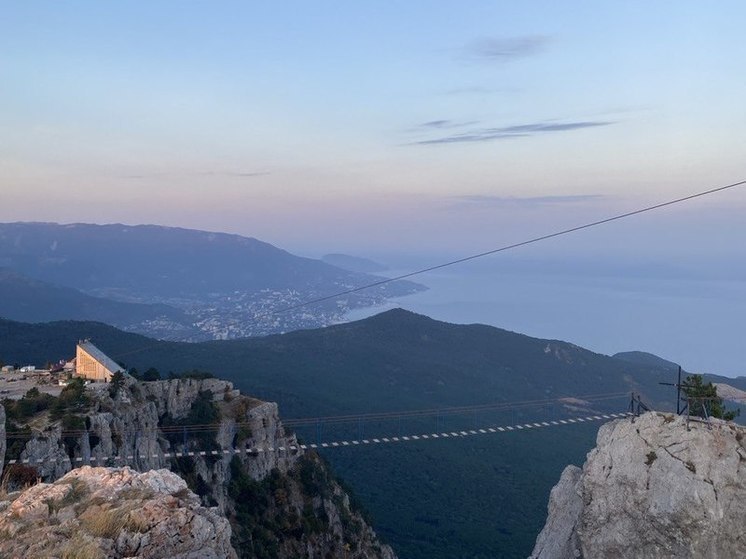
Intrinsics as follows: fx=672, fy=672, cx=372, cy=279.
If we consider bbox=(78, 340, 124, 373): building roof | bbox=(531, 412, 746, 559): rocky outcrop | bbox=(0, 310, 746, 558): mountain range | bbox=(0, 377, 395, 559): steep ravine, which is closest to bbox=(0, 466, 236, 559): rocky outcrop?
bbox=(0, 377, 395, 559): steep ravine

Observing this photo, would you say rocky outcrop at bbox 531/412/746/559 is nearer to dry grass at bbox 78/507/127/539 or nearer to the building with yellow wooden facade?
dry grass at bbox 78/507/127/539

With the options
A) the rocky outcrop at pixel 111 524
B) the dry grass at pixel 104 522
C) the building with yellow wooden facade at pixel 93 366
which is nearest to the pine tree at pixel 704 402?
the rocky outcrop at pixel 111 524

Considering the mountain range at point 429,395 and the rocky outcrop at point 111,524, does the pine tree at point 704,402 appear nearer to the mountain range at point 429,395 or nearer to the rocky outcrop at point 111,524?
the rocky outcrop at point 111,524

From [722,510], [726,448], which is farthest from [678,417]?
[722,510]

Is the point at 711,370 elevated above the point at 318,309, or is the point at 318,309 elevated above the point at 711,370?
the point at 318,309

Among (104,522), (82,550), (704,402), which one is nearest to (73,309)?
(704,402)

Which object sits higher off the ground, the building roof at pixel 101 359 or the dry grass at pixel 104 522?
the building roof at pixel 101 359

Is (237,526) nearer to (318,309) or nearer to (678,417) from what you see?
(678,417)
